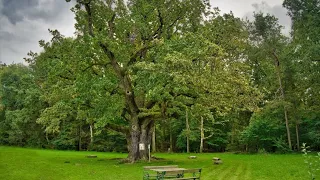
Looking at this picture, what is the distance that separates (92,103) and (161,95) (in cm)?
675

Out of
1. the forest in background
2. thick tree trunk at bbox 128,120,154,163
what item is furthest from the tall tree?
thick tree trunk at bbox 128,120,154,163

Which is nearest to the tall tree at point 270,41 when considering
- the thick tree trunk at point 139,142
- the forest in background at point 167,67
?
the forest in background at point 167,67

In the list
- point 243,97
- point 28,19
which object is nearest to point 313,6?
point 243,97

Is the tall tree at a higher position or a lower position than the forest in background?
higher

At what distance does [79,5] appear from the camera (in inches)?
937

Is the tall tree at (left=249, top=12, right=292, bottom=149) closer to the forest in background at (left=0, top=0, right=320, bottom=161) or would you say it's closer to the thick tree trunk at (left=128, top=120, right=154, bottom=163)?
the forest in background at (left=0, top=0, right=320, bottom=161)

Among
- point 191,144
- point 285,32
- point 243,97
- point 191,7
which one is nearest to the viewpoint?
point 243,97

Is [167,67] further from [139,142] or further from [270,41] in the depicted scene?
[270,41]

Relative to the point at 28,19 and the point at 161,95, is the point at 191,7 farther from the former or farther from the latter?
the point at 28,19

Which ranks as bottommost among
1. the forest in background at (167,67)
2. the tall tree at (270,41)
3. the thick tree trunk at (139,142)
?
the thick tree trunk at (139,142)

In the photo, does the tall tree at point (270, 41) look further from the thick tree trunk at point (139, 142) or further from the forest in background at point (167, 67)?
the thick tree trunk at point (139, 142)

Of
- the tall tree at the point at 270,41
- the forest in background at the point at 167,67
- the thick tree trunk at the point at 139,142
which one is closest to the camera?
the forest in background at the point at 167,67

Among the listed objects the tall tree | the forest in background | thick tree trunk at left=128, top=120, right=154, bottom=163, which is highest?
the tall tree

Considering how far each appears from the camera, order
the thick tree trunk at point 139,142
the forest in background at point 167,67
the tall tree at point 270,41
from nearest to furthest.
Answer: the forest in background at point 167,67
the thick tree trunk at point 139,142
the tall tree at point 270,41
